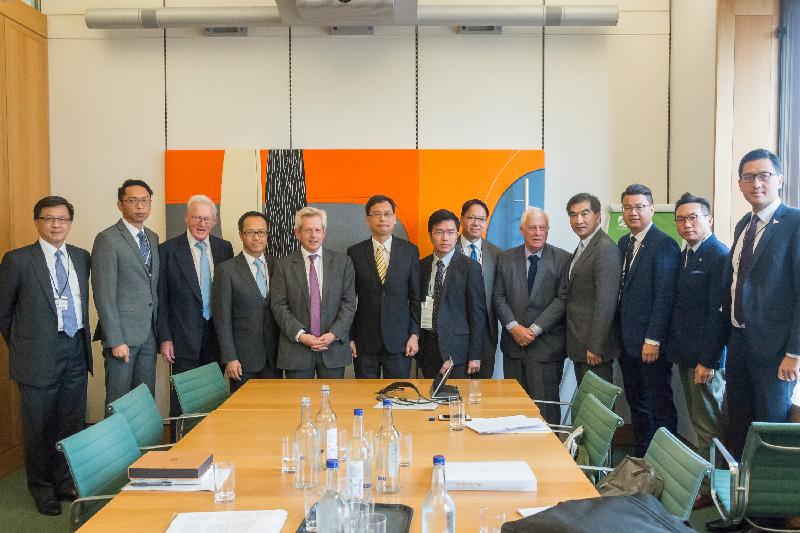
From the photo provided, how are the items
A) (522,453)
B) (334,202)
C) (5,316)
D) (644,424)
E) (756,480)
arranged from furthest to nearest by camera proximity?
1. (334,202)
2. (644,424)
3. (5,316)
4. (756,480)
5. (522,453)

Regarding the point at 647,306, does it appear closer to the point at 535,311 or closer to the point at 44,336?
the point at 535,311

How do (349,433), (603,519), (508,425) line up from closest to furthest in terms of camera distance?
(603,519) → (349,433) → (508,425)

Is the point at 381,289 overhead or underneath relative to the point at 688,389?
overhead

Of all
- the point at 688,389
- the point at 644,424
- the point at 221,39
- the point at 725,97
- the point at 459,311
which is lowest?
the point at 644,424

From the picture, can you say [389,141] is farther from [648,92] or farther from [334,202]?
[648,92]

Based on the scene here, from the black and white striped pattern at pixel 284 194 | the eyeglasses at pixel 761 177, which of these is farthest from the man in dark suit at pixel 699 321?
the black and white striped pattern at pixel 284 194

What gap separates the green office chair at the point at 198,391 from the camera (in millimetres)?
3842

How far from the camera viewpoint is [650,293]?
4.62 meters

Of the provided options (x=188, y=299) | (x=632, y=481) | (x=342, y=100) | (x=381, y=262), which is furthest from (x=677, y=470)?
(x=342, y=100)

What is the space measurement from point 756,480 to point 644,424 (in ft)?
6.25

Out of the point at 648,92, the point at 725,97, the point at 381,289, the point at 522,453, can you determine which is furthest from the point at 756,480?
the point at 648,92

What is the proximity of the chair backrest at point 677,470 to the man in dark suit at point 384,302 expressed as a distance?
8.14ft

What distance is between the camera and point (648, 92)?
5.95 m

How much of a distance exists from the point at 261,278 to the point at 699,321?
3.10 metres
